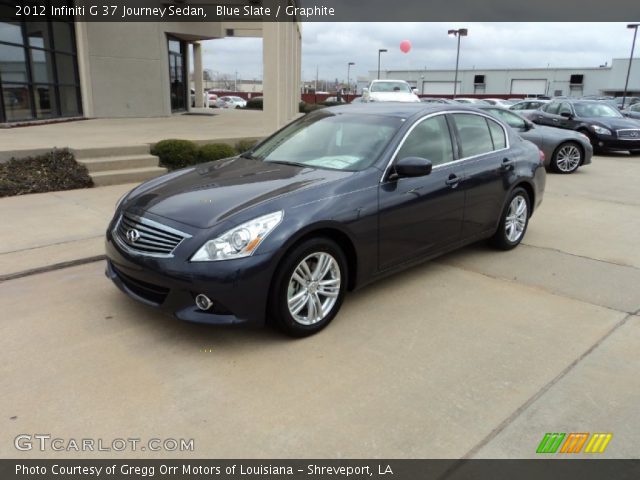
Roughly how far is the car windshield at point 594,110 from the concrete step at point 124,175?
1228 centimetres

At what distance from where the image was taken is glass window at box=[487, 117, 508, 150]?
18.0 ft

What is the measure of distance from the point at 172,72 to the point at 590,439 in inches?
793

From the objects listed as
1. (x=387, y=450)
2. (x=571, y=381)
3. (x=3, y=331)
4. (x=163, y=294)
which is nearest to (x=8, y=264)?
(x=3, y=331)

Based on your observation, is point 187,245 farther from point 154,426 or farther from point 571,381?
point 571,381

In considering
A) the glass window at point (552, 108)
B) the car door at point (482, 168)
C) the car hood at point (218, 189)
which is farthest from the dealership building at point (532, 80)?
the car hood at point (218, 189)

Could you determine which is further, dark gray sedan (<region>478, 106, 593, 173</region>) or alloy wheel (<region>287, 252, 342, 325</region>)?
dark gray sedan (<region>478, 106, 593, 173</region>)

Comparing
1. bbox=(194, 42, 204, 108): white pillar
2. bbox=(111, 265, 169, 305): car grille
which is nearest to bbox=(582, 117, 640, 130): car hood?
Result: bbox=(111, 265, 169, 305): car grille

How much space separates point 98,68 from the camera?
50.9 feet

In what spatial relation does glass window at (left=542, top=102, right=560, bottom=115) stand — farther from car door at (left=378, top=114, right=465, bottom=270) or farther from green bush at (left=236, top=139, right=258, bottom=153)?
car door at (left=378, top=114, right=465, bottom=270)

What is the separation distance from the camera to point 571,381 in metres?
3.24

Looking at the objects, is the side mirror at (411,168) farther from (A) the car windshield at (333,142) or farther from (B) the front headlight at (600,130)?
(B) the front headlight at (600,130)

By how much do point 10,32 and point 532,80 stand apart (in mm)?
82451

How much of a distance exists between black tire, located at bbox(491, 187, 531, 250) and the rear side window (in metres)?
0.65
